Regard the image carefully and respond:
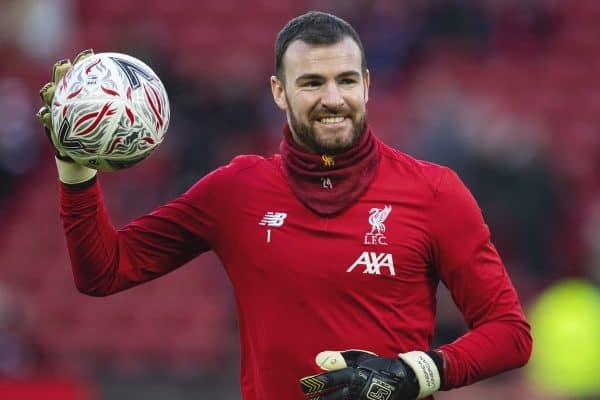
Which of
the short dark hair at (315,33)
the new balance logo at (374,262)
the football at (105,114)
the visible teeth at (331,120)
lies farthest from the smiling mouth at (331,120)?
the football at (105,114)

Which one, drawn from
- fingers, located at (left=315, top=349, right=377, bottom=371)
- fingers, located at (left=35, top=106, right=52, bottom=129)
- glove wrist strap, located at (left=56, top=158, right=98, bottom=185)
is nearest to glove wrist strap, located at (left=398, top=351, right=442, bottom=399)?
fingers, located at (left=315, top=349, right=377, bottom=371)

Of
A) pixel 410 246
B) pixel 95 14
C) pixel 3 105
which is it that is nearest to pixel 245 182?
pixel 410 246

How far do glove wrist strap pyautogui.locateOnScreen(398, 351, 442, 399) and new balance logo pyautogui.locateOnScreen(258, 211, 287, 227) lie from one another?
25.1 inches

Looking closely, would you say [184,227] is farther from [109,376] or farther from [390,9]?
[390,9]

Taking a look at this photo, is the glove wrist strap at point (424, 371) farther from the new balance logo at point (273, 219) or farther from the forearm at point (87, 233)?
the forearm at point (87, 233)

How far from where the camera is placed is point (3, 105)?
1205 cm

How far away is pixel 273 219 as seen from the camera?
4.46 meters

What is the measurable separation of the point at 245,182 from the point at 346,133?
44 centimetres

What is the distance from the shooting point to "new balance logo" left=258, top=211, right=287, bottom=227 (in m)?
4.45

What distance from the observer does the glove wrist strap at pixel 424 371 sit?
412 centimetres

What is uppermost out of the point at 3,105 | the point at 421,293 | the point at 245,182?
the point at 3,105

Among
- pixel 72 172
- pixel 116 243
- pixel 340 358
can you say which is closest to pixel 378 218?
pixel 340 358

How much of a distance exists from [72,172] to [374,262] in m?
1.06

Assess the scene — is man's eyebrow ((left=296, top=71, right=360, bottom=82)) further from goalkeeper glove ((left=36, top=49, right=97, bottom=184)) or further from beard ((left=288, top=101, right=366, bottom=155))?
goalkeeper glove ((left=36, top=49, right=97, bottom=184))
